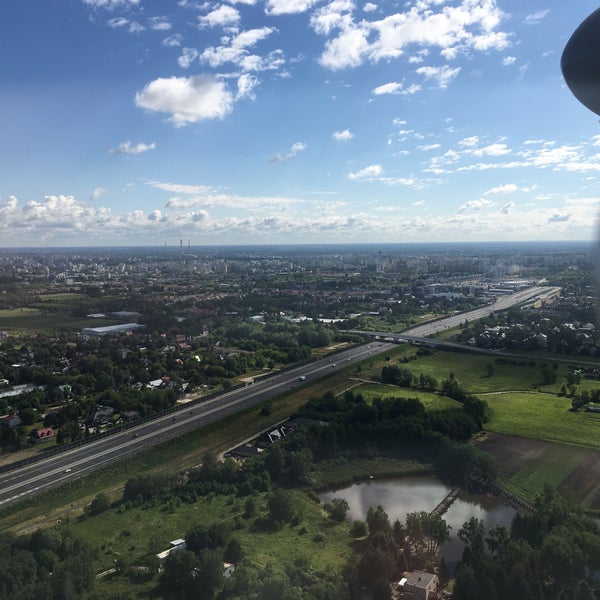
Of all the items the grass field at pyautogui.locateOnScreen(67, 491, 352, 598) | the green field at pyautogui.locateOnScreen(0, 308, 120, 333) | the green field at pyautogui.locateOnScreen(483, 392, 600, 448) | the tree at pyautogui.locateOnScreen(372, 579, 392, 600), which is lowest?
the grass field at pyautogui.locateOnScreen(67, 491, 352, 598)

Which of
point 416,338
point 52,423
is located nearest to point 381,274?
point 416,338

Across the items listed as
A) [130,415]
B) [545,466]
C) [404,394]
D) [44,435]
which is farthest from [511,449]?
[44,435]

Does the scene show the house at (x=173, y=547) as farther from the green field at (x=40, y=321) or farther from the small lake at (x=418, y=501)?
the green field at (x=40, y=321)

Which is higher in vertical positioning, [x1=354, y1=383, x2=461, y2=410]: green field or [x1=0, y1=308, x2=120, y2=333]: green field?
[x1=0, y1=308, x2=120, y2=333]: green field

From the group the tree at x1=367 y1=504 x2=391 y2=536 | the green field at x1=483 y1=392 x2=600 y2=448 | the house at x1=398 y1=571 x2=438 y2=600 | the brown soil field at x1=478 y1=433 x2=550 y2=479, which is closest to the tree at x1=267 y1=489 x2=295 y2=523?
the tree at x1=367 y1=504 x2=391 y2=536

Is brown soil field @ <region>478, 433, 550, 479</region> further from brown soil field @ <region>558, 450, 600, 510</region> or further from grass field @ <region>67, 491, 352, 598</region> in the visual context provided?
grass field @ <region>67, 491, 352, 598</region>

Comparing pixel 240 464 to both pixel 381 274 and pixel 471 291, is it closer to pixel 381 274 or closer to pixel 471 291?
pixel 471 291
